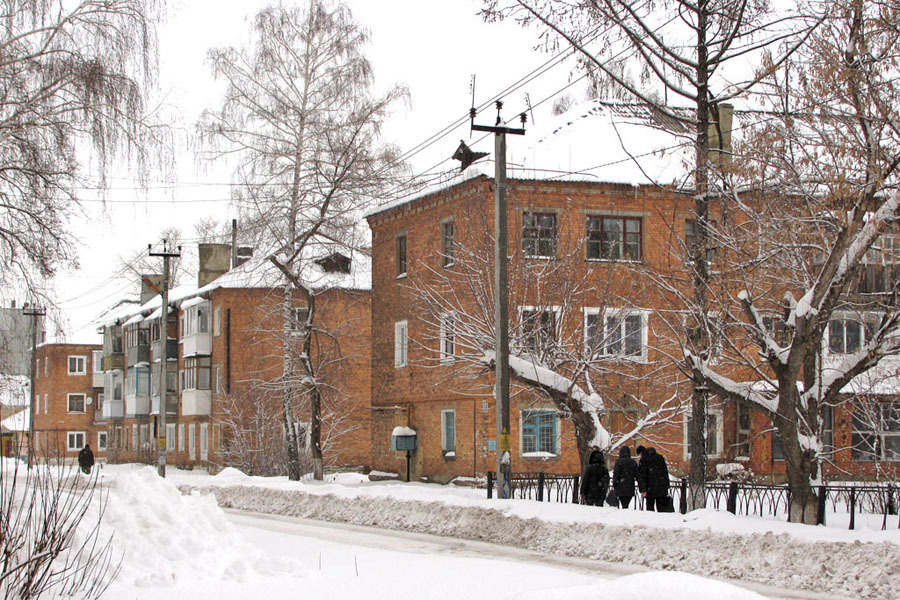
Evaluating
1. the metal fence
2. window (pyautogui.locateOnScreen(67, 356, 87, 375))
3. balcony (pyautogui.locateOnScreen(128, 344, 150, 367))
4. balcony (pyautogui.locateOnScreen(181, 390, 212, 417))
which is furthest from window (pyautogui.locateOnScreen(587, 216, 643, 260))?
window (pyautogui.locateOnScreen(67, 356, 87, 375))

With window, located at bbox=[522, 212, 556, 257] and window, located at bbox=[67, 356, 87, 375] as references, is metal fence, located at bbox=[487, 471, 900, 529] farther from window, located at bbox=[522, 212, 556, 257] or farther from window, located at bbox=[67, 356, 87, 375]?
window, located at bbox=[67, 356, 87, 375]

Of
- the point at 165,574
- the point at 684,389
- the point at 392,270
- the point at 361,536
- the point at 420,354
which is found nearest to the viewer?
the point at 165,574

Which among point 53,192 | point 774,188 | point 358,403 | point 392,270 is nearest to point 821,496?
point 774,188

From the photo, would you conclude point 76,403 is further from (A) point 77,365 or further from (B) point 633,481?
(B) point 633,481

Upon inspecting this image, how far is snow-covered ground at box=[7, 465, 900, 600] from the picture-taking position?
12.4 meters

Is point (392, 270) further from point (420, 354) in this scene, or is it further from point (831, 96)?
point (831, 96)

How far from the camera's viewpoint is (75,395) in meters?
86.6

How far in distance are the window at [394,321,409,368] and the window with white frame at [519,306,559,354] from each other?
1282 centimetres

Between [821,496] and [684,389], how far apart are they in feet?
39.0

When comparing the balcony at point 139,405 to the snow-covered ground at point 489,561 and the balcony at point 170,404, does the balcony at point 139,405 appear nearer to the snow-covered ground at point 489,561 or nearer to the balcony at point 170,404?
the balcony at point 170,404

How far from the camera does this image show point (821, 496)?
17.6 metres

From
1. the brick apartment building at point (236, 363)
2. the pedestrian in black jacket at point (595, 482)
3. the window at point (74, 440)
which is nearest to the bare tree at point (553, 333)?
the pedestrian in black jacket at point (595, 482)

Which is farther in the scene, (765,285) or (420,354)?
(420,354)

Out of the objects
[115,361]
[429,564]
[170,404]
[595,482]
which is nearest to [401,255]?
[595,482]
